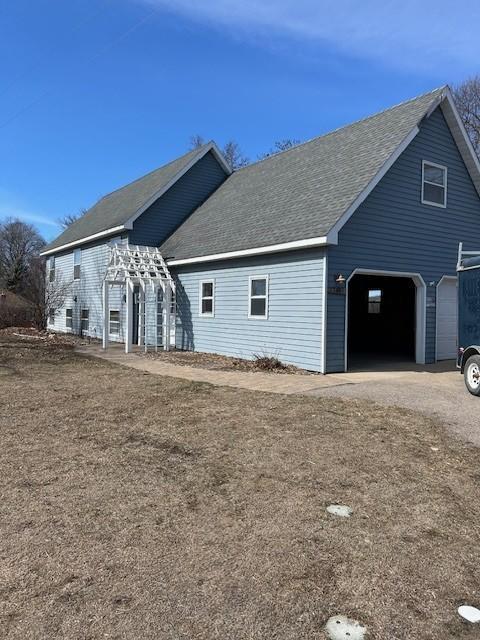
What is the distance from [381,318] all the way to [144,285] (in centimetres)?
857

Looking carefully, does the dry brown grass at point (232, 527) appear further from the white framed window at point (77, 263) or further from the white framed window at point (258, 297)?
the white framed window at point (77, 263)

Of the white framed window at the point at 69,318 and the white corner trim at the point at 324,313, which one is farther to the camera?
the white framed window at the point at 69,318

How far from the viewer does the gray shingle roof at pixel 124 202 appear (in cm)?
2075

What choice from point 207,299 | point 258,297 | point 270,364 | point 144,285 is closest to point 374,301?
point 207,299

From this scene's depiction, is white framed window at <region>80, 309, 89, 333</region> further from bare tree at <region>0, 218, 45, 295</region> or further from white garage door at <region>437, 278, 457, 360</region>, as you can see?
bare tree at <region>0, 218, 45, 295</region>

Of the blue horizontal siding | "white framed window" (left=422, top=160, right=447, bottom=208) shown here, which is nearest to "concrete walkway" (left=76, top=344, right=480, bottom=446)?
"white framed window" (left=422, top=160, right=447, bottom=208)

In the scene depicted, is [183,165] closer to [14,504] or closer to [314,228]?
[314,228]

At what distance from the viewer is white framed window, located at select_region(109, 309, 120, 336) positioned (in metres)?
21.1

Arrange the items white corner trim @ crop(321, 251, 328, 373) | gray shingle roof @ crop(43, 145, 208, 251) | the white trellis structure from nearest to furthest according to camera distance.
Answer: white corner trim @ crop(321, 251, 328, 373) < the white trellis structure < gray shingle roof @ crop(43, 145, 208, 251)

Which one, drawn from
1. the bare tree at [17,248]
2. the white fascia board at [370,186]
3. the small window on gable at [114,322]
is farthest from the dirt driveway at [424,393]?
the bare tree at [17,248]

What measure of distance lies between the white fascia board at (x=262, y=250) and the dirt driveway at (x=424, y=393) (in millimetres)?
3022

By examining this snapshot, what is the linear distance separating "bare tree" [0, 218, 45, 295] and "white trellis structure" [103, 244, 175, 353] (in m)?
37.1

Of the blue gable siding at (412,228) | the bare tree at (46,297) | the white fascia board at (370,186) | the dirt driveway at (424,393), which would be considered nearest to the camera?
the dirt driveway at (424,393)

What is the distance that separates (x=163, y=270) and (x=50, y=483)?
13433 mm
